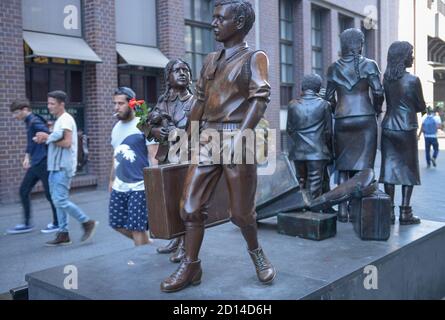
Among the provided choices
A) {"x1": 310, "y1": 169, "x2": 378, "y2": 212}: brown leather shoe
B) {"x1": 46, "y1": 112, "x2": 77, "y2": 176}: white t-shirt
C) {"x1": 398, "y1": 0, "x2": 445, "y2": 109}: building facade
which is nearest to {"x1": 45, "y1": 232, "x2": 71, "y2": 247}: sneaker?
{"x1": 46, "y1": 112, "x2": 77, "y2": 176}: white t-shirt

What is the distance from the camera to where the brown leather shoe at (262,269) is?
11.9 ft

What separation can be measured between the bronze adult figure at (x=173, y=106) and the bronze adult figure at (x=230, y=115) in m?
0.90

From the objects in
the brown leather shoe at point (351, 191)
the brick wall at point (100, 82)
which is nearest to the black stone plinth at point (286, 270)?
the brown leather shoe at point (351, 191)

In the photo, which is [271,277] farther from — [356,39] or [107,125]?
[107,125]

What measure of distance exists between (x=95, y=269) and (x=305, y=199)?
235cm

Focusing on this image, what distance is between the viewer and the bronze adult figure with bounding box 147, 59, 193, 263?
4520 mm

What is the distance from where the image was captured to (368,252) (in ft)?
14.8

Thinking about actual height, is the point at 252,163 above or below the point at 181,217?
above

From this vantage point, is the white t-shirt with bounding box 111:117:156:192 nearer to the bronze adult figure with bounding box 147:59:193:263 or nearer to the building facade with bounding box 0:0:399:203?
the bronze adult figure with bounding box 147:59:193:263

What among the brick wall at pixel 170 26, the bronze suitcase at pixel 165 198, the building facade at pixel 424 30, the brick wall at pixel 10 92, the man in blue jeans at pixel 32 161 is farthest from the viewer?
the building facade at pixel 424 30

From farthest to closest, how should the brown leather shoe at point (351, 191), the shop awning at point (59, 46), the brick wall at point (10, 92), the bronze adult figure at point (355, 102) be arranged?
1. the shop awning at point (59, 46)
2. the brick wall at point (10, 92)
3. the bronze adult figure at point (355, 102)
4. the brown leather shoe at point (351, 191)

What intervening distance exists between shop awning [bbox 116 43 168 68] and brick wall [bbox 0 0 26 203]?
2371 mm

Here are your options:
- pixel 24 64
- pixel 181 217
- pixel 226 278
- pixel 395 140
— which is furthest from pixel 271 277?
pixel 24 64

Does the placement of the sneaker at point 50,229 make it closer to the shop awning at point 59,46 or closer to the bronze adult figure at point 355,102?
the shop awning at point 59,46
